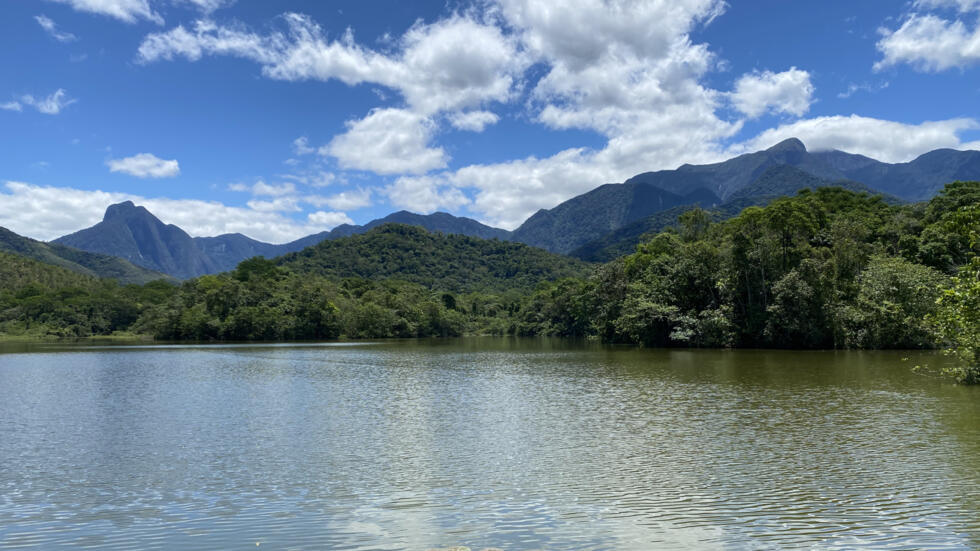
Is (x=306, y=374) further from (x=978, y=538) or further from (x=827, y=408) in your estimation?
(x=978, y=538)

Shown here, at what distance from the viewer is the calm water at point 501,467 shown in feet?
31.4

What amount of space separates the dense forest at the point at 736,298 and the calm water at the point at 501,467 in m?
9.25

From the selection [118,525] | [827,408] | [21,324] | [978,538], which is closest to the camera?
[978,538]

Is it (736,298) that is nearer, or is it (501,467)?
(501,467)

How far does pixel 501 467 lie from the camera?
14.2m

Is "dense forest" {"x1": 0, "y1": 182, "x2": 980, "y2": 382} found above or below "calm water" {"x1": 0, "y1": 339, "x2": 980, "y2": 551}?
above

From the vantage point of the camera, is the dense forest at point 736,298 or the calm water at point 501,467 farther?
the dense forest at point 736,298

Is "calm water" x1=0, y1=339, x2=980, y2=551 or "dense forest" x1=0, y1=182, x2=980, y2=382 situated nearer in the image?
"calm water" x1=0, y1=339, x2=980, y2=551

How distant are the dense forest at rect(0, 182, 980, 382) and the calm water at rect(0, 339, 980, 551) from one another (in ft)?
30.3

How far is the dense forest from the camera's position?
49750 millimetres

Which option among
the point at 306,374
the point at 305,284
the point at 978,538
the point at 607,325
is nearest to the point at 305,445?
the point at 978,538

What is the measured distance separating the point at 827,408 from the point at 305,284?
108801mm

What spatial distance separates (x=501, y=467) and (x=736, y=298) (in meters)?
55.5

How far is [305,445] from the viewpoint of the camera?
55.9ft
